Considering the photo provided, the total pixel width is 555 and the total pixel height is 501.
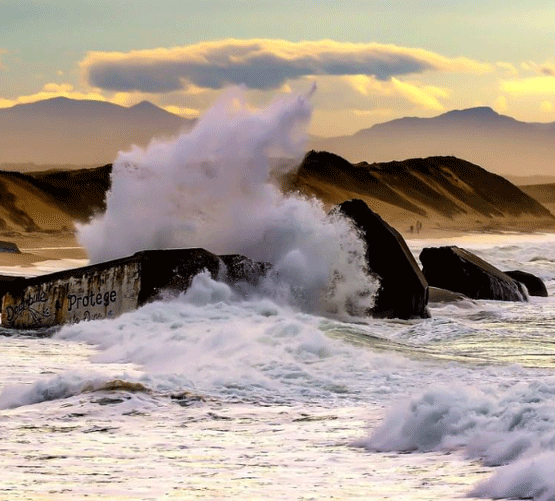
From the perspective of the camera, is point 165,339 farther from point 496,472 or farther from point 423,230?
point 423,230

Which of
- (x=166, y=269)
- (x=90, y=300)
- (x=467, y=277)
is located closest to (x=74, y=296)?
(x=90, y=300)

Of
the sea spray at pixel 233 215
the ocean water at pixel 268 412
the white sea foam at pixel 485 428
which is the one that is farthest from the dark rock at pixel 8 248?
the white sea foam at pixel 485 428

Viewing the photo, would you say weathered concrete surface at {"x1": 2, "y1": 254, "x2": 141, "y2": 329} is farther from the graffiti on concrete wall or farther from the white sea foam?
the white sea foam

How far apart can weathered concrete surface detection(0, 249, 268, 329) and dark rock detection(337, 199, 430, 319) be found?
98.1 inches

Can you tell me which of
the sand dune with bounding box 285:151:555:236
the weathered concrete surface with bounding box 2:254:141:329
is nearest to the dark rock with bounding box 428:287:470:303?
the weathered concrete surface with bounding box 2:254:141:329

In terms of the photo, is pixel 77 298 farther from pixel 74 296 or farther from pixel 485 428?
pixel 485 428

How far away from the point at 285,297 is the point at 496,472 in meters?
9.91

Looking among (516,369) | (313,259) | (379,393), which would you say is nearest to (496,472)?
(379,393)

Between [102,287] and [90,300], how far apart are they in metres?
0.21

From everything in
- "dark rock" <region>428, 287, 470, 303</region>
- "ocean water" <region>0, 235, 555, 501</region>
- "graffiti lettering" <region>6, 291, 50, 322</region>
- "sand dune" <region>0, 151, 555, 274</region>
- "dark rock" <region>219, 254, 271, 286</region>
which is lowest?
"ocean water" <region>0, 235, 555, 501</region>

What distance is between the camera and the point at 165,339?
1179 cm

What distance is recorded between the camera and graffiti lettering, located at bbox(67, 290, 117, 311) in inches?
567

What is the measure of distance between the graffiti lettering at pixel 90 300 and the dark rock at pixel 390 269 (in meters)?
3.70

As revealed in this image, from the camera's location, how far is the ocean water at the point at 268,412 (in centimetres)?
584
